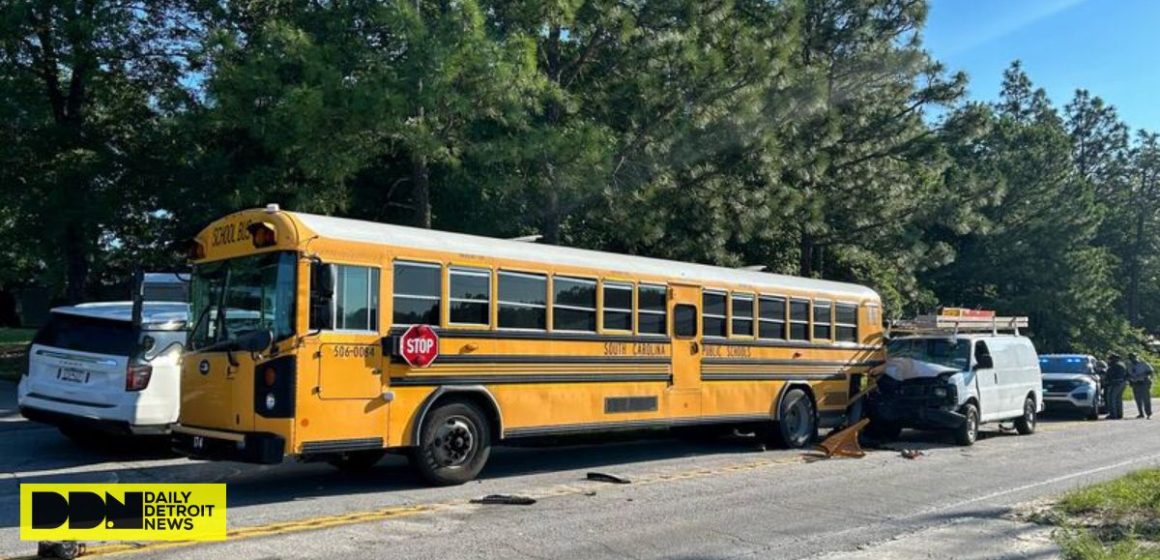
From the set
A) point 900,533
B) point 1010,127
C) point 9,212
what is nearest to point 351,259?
point 900,533

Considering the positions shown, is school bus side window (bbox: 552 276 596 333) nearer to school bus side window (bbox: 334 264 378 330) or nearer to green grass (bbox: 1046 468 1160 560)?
school bus side window (bbox: 334 264 378 330)

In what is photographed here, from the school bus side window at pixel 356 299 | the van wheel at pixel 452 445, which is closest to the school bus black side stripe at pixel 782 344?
the van wheel at pixel 452 445

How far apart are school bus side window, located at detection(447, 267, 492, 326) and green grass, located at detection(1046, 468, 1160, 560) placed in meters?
5.86

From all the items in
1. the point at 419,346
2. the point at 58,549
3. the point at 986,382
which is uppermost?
the point at 419,346

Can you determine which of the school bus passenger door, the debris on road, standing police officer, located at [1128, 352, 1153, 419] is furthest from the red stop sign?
standing police officer, located at [1128, 352, 1153, 419]

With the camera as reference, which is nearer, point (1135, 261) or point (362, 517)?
point (362, 517)

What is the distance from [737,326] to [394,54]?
6.31 metres

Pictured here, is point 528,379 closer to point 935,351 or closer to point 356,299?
point 356,299

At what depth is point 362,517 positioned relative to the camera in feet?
28.0

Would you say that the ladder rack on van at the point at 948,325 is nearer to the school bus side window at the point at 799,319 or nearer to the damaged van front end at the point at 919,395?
the damaged van front end at the point at 919,395

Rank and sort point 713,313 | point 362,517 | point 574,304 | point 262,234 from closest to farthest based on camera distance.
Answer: point 362,517
point 262,234
point 574,304
point 713,313

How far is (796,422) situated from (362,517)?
8612mm

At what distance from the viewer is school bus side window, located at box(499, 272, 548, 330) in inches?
429

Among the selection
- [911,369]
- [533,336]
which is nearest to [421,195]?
[533,336]
